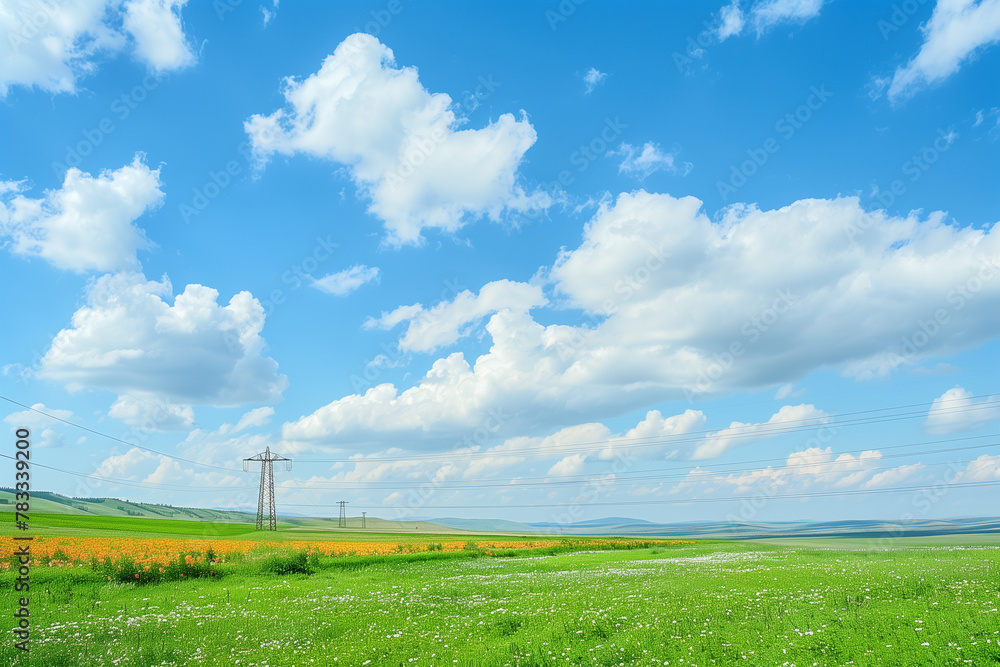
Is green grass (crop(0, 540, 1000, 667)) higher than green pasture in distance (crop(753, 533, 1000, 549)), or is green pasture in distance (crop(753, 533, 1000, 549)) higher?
green grass (crop(0, 540, 1000, 667))

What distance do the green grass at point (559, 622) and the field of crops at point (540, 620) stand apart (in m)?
0.05

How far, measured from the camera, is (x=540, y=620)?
16.7 meters

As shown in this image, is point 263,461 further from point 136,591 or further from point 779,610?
point 779,610

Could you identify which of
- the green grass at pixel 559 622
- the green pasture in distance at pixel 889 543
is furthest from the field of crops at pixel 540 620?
the green pasture in distance at pixel 889 543

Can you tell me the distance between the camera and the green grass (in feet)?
40.8

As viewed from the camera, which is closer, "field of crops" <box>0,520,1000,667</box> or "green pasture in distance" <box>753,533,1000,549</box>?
"field of crops" <box>0,520,1000,667</box>

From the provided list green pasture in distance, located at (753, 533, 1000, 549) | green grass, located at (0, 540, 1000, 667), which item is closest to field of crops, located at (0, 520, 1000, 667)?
green grass, located at (0, 540, 1000, 667)

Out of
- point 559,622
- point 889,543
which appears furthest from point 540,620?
point 889,543

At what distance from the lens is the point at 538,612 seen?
17609mm

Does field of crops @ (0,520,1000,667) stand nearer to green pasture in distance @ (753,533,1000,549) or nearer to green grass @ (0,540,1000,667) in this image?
green grass @ (0,540,1000,667)

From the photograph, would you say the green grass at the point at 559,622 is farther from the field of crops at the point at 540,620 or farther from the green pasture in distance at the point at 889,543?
the green pasture in distance at the point at 889,543

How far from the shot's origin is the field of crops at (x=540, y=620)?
41.1ft

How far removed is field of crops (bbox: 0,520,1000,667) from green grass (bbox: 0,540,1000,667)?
0.17 feet

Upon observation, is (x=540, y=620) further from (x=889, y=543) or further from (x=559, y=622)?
(x=889, y=543)
